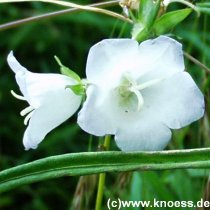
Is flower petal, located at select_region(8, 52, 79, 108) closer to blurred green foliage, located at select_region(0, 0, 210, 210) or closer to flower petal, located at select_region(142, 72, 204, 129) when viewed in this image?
flower petal, located at select_region(142, 72, 204, 129)

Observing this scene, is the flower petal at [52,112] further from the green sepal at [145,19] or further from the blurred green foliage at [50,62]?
the blurred green foliage at [50,62]

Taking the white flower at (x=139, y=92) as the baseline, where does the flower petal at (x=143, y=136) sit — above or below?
below

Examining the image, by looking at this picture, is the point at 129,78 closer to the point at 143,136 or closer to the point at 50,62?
the point at 143,136

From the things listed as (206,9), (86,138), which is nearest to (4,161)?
(86,138)

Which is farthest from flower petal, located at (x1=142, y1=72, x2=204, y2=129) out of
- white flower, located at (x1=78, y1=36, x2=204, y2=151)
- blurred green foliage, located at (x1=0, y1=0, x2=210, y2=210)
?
blurred green foliage, located at (x1=0, y1=0, x2=210, y2=210)

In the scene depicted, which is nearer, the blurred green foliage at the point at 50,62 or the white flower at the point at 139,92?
the white flower at the point at 139,92

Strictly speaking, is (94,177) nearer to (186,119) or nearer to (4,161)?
(186,119)

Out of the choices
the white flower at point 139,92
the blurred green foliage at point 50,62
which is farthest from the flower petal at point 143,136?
the blurred green foliage at point 50,62

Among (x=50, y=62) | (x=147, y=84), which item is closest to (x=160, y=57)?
(x=147, y=84)
